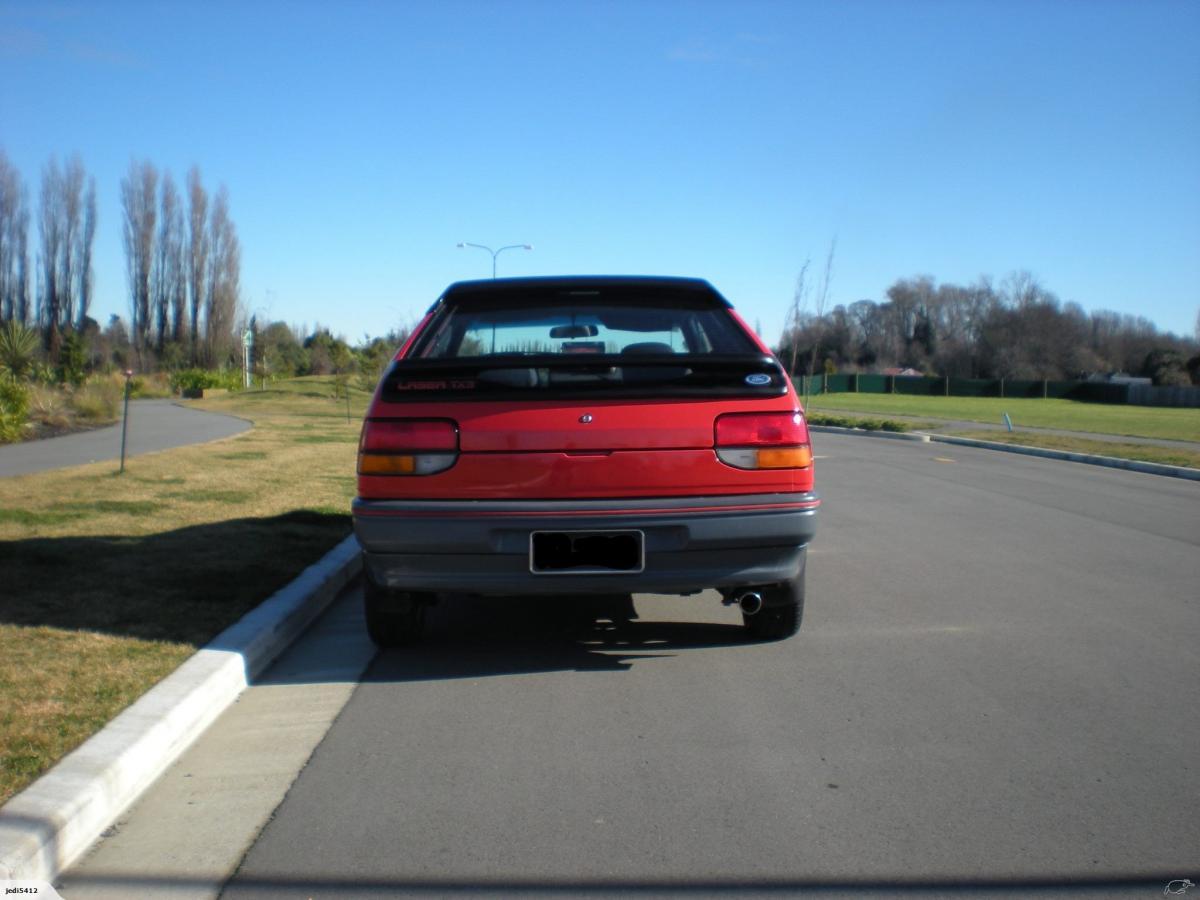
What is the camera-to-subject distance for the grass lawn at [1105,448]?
18.6m

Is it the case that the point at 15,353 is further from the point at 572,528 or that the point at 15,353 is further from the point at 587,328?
the point at 572,528

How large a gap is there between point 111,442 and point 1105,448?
18.8 m

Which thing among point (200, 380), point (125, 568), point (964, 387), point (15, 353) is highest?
point (964, 387)

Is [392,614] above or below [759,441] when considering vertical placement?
below

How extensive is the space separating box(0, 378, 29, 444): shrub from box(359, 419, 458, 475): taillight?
14.4m

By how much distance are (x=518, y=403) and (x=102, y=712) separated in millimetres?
1929

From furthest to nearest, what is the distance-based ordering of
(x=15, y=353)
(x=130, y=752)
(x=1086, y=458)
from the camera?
(x=15, y=353) < (x=1086, y=458) < (x=130, y=752)

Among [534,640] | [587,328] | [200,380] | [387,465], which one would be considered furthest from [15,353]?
[200,380]

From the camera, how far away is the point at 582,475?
429 cm

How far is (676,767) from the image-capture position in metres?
3.64

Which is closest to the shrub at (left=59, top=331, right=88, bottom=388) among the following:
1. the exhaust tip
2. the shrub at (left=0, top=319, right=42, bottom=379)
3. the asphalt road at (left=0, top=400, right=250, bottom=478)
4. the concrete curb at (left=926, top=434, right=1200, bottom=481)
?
the shrub at (left=0, top=319, right=42, bottom=379)

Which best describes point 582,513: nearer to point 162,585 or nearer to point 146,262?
point 162,585

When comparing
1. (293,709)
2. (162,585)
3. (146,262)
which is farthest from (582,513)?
(146,262)

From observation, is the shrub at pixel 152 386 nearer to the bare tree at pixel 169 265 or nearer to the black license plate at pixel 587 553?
the bare tree at pixel 169 265
